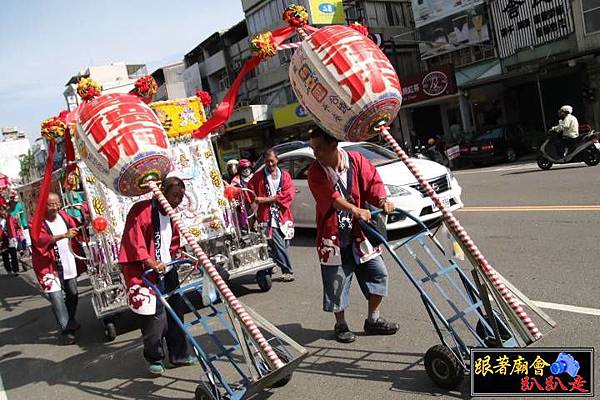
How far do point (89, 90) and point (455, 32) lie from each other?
22812 millimetres

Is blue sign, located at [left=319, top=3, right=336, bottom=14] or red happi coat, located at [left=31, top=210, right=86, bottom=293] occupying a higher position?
blue sign, located at [left=319, top=3, right=336, bottom=14]

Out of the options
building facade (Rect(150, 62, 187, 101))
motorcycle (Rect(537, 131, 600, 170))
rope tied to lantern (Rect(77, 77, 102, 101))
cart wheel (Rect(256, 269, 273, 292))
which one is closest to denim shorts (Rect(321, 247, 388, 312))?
rope tied to lantern (Rect(77, 77, 102, 101))

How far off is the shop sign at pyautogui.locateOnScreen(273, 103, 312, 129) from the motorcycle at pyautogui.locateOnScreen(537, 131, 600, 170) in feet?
64.7

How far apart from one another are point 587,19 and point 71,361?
20.1m

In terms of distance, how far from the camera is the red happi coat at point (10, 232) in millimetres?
12852

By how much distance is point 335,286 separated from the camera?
4418 millimetres

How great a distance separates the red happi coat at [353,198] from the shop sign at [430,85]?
21.3 meters

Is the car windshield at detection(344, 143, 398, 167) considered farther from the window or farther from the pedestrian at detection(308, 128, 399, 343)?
the window

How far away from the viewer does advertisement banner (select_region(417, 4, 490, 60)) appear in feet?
76.1

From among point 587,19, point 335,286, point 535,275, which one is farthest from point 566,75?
point 335,286

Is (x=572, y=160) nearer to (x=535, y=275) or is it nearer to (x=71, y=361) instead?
(x=535, y=275)

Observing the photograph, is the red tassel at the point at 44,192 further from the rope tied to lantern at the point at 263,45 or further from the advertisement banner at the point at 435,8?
the advertisement banner at the point at 435,8

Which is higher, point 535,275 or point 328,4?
point 328,4

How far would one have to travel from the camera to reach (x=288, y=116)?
3400 cm
